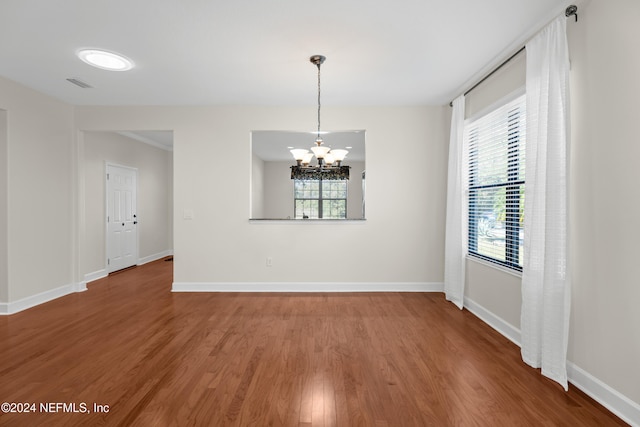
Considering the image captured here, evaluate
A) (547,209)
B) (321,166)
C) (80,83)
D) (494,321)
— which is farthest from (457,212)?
(80,83)

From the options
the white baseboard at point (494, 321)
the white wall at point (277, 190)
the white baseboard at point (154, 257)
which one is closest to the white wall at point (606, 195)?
the white baseboard at point (494, 321)

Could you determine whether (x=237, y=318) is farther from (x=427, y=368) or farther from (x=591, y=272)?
(x=591, y=272)

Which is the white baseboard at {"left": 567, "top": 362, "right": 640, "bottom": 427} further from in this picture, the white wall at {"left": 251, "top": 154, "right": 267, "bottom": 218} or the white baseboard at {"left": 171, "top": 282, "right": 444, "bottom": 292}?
the white wall at {"left": 251, "top": 154, "right": 267, "bottom": 218}

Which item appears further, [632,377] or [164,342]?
[164,342]

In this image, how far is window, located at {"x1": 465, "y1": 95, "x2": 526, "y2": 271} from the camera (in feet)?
9.72

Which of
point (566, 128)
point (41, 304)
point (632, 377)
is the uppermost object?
point (566, 128)

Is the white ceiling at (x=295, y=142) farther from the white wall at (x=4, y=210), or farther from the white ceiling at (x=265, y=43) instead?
the white wall at (x=4, y=210)

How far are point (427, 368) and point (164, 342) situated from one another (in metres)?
2.32

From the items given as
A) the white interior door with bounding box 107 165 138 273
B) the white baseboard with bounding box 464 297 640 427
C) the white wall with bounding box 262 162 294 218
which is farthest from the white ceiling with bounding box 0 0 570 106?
the white baseboard with bounding box 464 297 640 427

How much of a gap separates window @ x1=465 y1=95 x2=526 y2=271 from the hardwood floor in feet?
2.88

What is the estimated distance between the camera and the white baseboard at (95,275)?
→ 17.2 feet

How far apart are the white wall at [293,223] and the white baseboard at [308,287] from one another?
60 millimetres

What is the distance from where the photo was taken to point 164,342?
2912mm

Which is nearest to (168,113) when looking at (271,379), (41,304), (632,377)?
(41,304)
